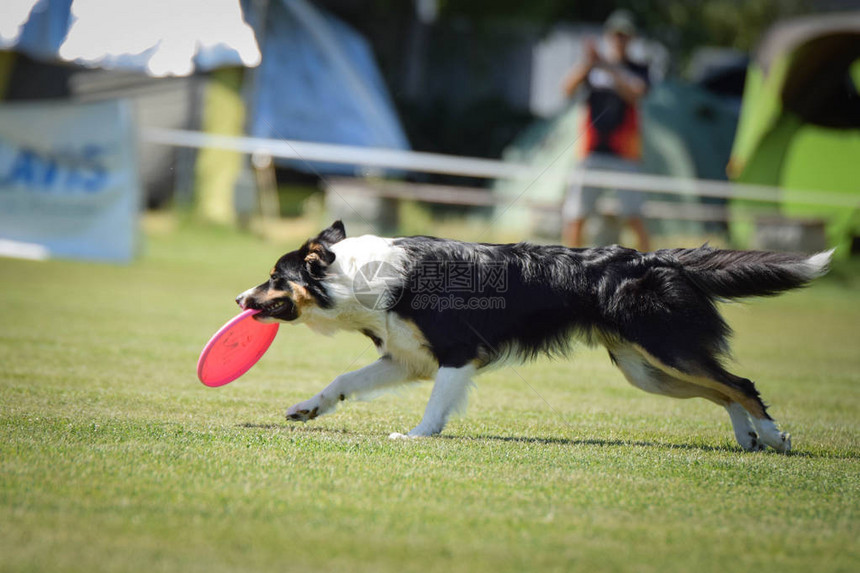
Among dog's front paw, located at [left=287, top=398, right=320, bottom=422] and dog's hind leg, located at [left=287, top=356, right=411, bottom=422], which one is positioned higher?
dog's hind leg, located at [left=287, top=356, right=411, bottom=422]

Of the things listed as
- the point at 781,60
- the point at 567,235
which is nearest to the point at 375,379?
the point at 567,235

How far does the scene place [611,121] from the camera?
12.7 m

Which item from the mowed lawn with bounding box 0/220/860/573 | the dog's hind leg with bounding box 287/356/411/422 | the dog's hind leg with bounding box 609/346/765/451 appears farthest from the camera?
the dog's hind leg with bounding box 287/356/411/422

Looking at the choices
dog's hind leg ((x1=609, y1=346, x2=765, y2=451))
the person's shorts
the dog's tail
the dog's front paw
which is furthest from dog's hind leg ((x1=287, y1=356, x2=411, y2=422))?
the person's shorts

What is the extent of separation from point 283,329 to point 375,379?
503cm

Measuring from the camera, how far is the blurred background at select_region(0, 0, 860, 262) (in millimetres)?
12773

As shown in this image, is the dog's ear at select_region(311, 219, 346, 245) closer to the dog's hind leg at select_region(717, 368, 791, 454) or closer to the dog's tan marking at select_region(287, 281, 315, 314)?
the dog's tan marking at select_region(287, 281, 315, 314)

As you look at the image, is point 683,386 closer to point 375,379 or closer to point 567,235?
point 375,379

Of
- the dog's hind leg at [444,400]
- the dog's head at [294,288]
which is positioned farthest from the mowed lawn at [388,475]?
the dog's head at [294,288]

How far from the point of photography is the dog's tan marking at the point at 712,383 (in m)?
5.09

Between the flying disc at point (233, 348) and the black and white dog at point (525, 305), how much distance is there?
207mm

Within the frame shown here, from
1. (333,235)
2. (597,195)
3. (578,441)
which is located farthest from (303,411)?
(597,195)

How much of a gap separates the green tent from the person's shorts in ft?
15.1

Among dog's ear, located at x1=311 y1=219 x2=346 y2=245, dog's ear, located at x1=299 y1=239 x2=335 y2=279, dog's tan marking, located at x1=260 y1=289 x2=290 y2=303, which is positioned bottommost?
dog's tan marking, located at x1=260 y1=289 x2=290 y2=303
